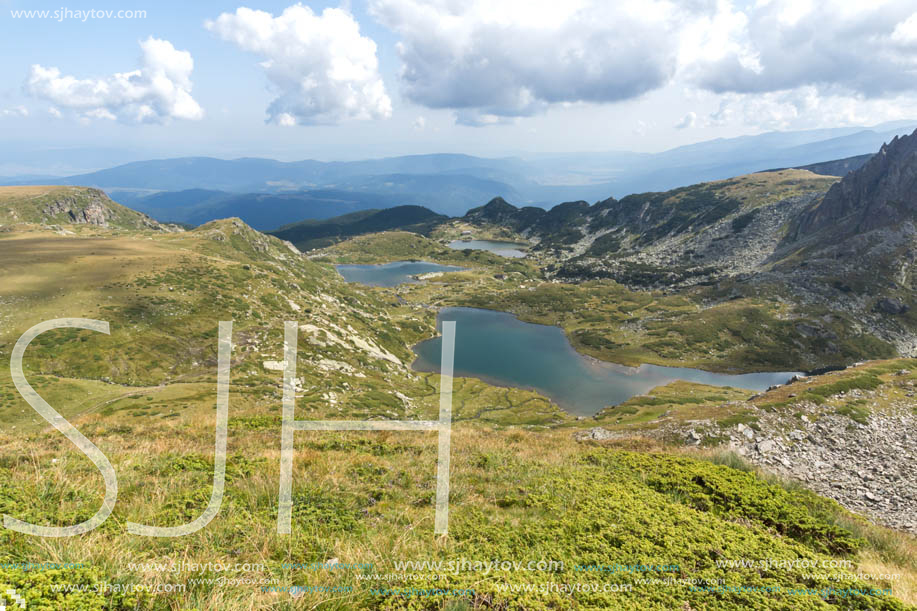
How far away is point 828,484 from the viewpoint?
73.2 feet

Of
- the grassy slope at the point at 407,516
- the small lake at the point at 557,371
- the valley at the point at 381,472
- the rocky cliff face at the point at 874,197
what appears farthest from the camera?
the rocky cliff face at the point at 874,197

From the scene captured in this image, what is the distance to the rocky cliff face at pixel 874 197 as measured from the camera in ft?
475

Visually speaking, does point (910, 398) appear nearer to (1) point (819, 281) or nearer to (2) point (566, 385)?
(2) point (566, 385)

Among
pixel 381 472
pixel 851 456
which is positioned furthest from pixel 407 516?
pixel 851 456

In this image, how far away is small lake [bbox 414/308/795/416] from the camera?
95.3 meters

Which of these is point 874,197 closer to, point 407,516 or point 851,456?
point 851,456

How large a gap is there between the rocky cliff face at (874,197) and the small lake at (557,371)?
313 ft

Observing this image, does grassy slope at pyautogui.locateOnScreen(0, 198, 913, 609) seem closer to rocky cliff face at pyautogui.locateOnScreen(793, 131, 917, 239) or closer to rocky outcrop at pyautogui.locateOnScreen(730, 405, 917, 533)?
rocky outcrop at pyautogui.locateOnScreen(730, 405, 917, 533)

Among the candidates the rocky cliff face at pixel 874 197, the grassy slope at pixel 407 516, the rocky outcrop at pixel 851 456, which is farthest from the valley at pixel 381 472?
the rocky cliff face at pixel 874 197

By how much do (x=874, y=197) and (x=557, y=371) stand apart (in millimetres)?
159015

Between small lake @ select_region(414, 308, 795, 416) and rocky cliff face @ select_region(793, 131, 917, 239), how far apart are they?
313 ft

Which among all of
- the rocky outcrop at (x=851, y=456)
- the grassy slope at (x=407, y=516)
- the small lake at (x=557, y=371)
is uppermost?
the grassy slope at (x=407, y=516)

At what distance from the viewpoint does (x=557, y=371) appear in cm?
11131

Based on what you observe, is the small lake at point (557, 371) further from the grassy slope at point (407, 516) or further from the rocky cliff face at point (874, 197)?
the rocky cliff face at point (874, 197)
